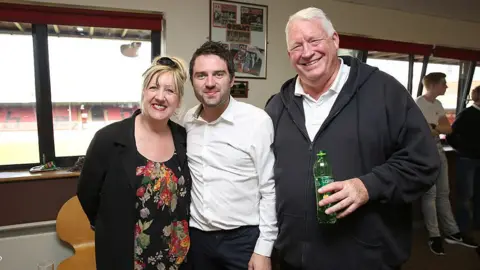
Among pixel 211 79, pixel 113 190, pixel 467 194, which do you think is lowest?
pixel 467 194

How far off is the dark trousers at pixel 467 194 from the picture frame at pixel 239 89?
2882 mm

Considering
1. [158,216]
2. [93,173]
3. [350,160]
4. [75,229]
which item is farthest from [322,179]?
[75,229]

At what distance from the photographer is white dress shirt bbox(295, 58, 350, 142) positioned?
134 centimetres

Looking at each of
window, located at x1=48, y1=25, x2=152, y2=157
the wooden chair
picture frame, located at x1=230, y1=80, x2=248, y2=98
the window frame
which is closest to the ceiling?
picture frame, located at x1=230, y1=80, x2=248, y2=98

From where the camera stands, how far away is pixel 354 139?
48.6 inches

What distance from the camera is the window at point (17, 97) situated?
2.52 metres

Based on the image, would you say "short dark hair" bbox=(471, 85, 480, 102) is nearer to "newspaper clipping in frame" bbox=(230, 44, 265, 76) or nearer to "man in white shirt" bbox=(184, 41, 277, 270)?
"newspaper clipping in frame" bbox=(230, 44, 265, 76)

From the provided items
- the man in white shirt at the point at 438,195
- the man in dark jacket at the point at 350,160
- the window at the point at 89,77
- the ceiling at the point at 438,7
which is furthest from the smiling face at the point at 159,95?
the man in white shirt at the point at 438,195

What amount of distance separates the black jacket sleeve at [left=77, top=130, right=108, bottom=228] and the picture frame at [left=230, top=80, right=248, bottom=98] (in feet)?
5.76

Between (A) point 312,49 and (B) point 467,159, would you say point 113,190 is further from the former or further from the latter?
(B) point 467,159

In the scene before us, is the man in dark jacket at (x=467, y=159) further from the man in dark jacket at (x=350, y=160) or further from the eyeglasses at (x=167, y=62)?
the eyeglasses at (x=167, y=62)

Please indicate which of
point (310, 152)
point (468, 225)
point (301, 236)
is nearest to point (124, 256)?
point (301, 236)

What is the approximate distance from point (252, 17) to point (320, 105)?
1907mm

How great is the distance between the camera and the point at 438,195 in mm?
3633
